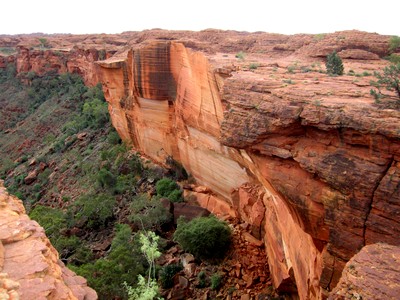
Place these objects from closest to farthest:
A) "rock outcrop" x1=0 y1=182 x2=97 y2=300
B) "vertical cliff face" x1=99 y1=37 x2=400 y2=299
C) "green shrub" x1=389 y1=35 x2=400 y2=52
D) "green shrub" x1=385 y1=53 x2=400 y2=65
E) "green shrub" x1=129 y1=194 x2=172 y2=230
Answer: "rock outcrop" x1=0 y1=182 x2=97 y2=300 < "vertical cliff face" x1=99 y1=37 x2=400 y2=299 < "green shrub" x1=385 y1=53 x2=400 y2=65 < "green shrub" x1=389 y1=35 x2=400 y2=52 < "green shrub" x1=129 y1=194 x2=172 y2=230

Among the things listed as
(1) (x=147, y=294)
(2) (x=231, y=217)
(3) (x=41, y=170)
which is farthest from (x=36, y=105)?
(1) (x=147, y=294)

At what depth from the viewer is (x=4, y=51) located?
63938mm

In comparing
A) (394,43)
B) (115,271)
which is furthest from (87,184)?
(394,43)

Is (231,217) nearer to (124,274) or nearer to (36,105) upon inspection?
(124,274)

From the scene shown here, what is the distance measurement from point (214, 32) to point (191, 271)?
19017 mm

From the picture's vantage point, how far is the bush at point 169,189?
19656mm

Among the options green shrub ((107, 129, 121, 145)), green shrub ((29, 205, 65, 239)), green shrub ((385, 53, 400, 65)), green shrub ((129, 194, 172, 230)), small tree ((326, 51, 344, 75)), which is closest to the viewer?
small tree ((326, 51, 344, 75))

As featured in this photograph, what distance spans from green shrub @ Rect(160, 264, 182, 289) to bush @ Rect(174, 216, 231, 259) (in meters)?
1.09

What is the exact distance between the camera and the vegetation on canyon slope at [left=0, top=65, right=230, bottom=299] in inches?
590

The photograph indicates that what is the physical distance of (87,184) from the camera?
81.3ft

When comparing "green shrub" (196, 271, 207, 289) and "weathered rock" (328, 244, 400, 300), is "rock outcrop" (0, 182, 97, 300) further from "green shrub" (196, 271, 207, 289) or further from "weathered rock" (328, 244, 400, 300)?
"green shrub" (196, 271, 207, 289)

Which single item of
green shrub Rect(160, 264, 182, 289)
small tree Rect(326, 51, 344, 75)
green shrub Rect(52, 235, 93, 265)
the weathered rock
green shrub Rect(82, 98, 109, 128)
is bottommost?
green shrub Rect(52, 235, 93, 265)

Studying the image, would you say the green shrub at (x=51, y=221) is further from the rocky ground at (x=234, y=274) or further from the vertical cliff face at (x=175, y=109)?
the vertical cliff face at (x=175, y=109)

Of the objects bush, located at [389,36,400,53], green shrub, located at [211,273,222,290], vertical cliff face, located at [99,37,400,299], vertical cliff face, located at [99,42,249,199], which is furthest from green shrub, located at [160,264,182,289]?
bush, located at [389,36,400,53]
